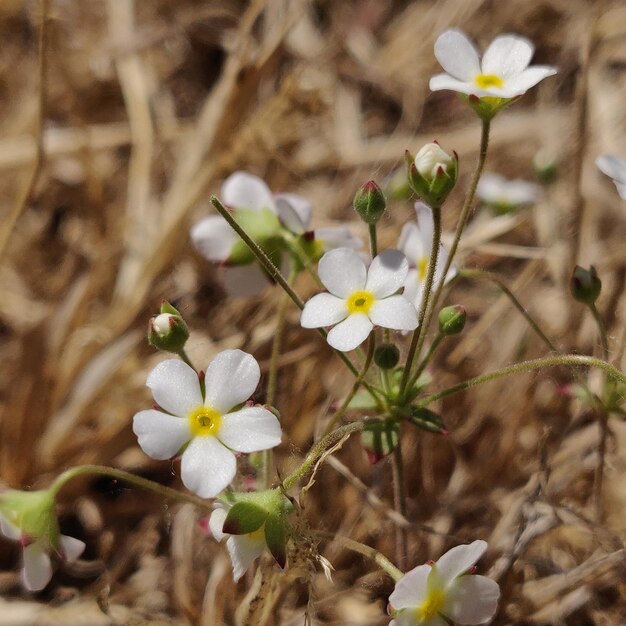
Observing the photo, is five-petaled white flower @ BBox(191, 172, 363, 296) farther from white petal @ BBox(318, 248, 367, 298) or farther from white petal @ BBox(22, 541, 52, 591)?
white petal @ BBox(22, 541, 52, 591)

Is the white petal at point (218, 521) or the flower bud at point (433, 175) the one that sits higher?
the flower bud at point (433, 175)

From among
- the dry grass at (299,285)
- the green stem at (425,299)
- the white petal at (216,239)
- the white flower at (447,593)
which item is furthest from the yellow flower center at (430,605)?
the white petal at (216,239)

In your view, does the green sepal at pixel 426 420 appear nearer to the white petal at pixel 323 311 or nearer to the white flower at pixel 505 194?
the white petal at pixel 323 311

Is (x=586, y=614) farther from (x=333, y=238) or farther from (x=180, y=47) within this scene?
(x=180, y=47)

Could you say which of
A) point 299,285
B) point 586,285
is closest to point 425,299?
point 586,285

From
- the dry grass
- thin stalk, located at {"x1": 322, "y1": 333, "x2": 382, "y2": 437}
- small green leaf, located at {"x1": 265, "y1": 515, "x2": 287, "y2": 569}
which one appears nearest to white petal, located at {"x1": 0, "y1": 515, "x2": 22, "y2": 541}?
the dry grass

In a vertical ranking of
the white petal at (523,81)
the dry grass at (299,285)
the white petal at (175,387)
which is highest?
the white petal at (523,81)

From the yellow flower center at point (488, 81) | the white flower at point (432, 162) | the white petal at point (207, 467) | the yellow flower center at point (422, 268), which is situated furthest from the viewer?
the yellow flower center at point (422, 268)
